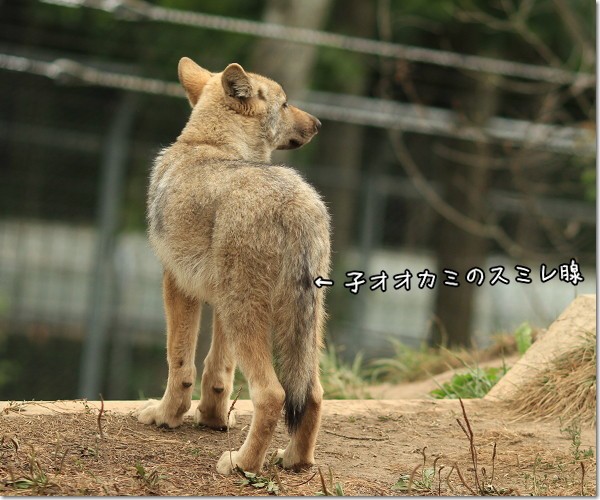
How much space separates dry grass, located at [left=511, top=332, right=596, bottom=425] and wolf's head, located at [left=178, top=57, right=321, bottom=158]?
6.51ft

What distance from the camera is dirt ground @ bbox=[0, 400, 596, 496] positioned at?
4207 millimetres

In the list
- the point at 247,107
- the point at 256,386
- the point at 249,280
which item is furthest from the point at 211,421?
the point at 247,107

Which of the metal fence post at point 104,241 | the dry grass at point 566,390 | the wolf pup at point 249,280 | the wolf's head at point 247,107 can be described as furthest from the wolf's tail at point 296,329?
the metal fence post at point 104,241

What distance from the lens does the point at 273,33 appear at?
33.2ft

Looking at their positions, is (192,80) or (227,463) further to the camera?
(192,80)

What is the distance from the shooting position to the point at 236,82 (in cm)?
536

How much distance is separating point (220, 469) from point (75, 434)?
84 centimetres

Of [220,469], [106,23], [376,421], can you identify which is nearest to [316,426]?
[220,469]

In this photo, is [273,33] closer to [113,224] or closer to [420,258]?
[113,224]

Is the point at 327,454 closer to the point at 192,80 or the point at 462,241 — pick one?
the point at 192,80

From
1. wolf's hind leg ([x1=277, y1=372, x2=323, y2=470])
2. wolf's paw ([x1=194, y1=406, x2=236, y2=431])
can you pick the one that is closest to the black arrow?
wolf's hind leg ([x1=277, y1=372, x2=323, y2=470])

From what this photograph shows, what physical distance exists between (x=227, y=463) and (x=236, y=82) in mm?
1973

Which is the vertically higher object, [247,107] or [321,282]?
[247,107]

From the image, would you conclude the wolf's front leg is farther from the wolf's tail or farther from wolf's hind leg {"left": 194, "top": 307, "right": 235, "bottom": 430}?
the wolf's tail
